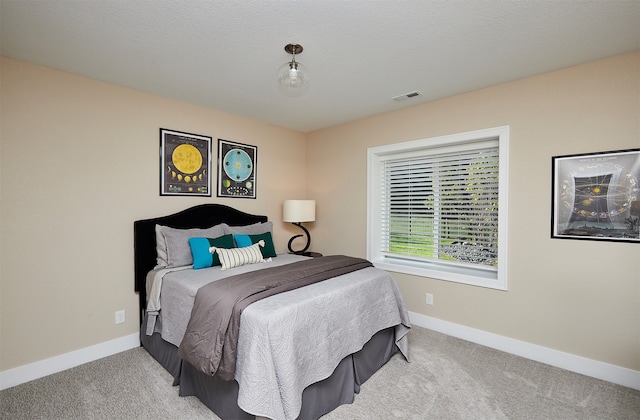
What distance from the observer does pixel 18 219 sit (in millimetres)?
2348

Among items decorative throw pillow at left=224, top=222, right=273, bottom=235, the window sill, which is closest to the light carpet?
the window sill

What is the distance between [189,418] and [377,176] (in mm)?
3124

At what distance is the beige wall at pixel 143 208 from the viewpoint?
2318 mm

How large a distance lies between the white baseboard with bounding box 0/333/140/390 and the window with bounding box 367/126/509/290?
9.19ft

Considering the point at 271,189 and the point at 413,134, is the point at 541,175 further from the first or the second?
the point at 271,189

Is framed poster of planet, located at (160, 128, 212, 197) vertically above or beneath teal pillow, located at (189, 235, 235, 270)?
above

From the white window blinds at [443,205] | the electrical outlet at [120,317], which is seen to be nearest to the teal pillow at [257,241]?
the electrical outlet at [120,317]

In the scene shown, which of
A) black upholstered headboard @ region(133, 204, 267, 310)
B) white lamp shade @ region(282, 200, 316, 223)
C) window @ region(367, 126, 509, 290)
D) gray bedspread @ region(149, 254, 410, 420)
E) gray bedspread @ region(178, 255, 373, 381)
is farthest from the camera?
white lamp shade @ region(282, 200, 316, 223)

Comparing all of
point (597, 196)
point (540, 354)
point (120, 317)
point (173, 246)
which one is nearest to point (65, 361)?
point (120, 317)

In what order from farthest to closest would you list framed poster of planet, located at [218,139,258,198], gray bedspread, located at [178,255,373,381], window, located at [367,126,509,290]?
1. framed poster of planet, located at [218,139,258,198]
2. window, located at [367,126,509,290]
3. gray bedspread, located at [178,255,373,381]

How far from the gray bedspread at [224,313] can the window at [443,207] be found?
169cm

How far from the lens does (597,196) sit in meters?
2.38

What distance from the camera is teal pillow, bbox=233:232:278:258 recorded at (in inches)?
126

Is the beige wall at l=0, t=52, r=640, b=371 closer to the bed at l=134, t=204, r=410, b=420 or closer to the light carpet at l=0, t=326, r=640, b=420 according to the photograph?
the light carpet at l=0, t=326, r=640, b=420
